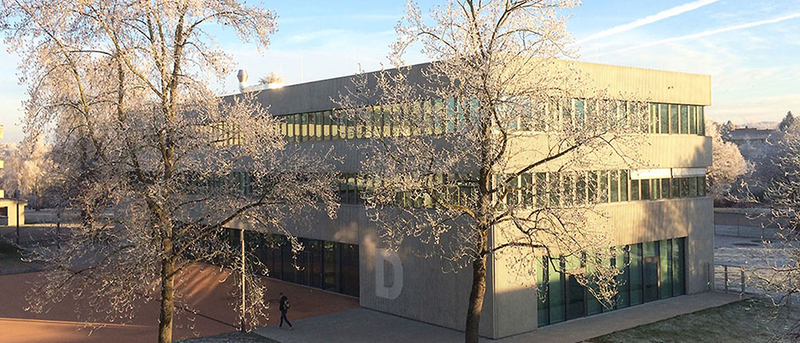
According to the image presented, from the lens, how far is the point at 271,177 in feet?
56.3

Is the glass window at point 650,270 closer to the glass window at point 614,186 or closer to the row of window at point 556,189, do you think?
the row of window at point 556,189

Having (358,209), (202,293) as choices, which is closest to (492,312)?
(358,209)

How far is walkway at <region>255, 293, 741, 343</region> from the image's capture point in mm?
21188

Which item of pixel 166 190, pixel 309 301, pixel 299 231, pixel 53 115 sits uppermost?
pixel 53 115

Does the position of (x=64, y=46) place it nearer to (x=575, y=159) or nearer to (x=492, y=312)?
(x=575, y=159)

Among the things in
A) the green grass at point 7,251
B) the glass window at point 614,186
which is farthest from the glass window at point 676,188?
the green grass at point 7,251

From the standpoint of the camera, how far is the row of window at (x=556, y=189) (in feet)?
60.8

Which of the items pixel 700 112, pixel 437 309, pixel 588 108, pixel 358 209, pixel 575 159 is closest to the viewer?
pixel 575 159

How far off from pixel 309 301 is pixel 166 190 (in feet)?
46.7

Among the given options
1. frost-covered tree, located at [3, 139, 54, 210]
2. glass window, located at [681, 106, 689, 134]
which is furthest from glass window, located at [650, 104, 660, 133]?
frost-covered tree, located at [3, 139, 54, 210]

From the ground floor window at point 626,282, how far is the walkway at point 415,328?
0.42m

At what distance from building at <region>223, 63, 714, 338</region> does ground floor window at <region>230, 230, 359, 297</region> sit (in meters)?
0.07

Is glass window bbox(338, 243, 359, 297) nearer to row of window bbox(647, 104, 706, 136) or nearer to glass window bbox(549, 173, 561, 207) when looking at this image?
glass window bbox(549, 173, 561, 207)

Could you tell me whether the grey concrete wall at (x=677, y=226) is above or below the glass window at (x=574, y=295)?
above
